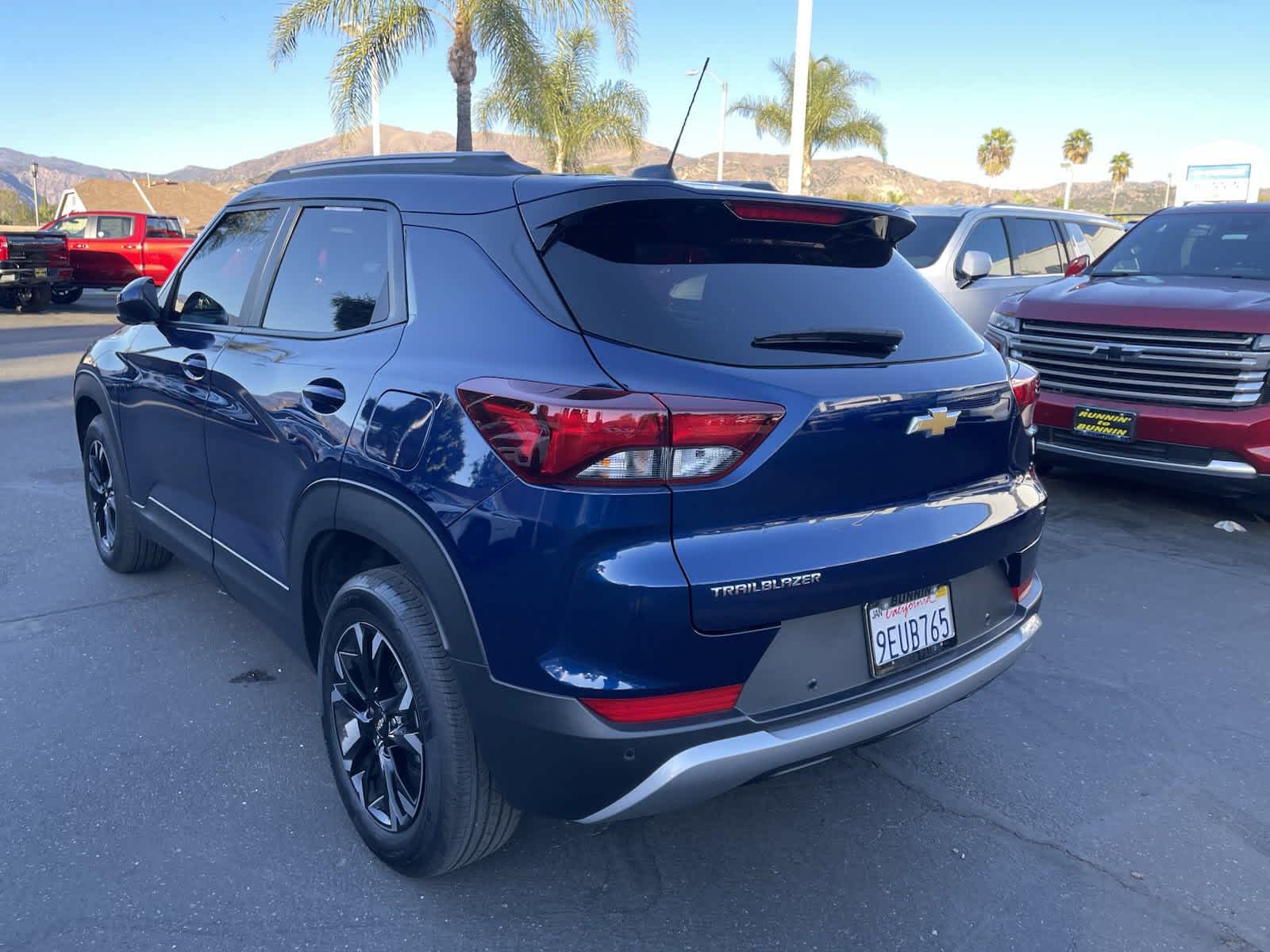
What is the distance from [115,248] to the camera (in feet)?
64.0

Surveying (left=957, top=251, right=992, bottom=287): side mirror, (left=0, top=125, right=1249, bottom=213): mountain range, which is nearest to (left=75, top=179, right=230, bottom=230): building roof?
(left=0, top=125, right=1249, bottom=213): mountain range

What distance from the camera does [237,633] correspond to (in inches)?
169

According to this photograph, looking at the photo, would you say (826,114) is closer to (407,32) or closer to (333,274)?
(407,32)

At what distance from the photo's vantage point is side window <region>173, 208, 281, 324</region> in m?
3.54

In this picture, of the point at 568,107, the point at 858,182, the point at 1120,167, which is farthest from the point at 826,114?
the point at 858,182

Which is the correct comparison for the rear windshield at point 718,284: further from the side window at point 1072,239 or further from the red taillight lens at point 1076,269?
the side window at point 1072,239

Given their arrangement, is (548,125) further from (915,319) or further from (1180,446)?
(915,319)

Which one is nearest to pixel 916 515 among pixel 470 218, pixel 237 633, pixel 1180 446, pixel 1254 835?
pixel 470 218

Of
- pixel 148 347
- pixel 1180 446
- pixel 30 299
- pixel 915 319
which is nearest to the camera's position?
pixel 915 319

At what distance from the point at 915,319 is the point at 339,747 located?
2036 millimetres

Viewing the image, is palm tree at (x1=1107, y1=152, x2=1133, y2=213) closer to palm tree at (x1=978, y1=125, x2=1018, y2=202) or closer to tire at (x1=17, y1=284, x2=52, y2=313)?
palm tree at (x1=978, y1=125, x2=1018, y2=202)

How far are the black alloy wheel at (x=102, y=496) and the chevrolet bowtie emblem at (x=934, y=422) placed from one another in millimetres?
3754

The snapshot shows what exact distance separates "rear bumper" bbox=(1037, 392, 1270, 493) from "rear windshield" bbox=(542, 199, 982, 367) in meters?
3.62

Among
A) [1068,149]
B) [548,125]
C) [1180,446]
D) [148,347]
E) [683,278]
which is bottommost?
[1180,446]
